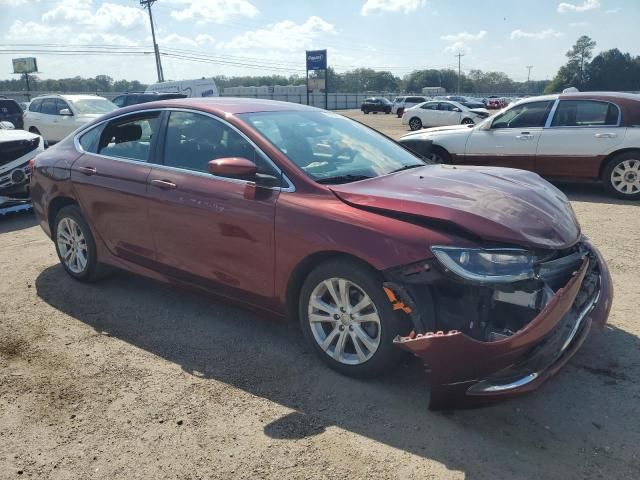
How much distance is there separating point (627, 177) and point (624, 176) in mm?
43

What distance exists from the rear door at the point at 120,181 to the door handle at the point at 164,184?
124 mm

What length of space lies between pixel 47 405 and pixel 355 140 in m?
2.76

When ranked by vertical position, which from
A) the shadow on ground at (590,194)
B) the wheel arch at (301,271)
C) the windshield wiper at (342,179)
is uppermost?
the windshield wiper at (342,179)

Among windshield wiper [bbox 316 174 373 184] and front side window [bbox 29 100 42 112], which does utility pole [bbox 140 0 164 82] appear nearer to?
front side window [bbox 29 100 42 112]

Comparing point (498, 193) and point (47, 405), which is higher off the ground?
point (498, 193)

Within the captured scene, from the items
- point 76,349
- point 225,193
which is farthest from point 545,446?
point 76,349

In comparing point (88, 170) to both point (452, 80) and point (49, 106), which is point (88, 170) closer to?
point (49, 106)

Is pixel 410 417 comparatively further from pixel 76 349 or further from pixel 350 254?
pixel 76 349

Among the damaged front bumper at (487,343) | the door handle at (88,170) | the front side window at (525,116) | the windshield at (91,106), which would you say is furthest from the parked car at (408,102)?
the damaged front bumper at (487,343)

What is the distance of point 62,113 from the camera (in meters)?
14.4

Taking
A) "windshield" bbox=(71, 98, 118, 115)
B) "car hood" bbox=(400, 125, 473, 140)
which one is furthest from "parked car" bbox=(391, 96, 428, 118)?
"car hood" bbox=(400, 125, 473, 140)

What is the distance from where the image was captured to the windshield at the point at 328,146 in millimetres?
3600

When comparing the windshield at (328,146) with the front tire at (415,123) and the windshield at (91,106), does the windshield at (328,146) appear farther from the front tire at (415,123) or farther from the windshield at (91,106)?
the front tire at (415,123)

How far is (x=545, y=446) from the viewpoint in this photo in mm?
2668
